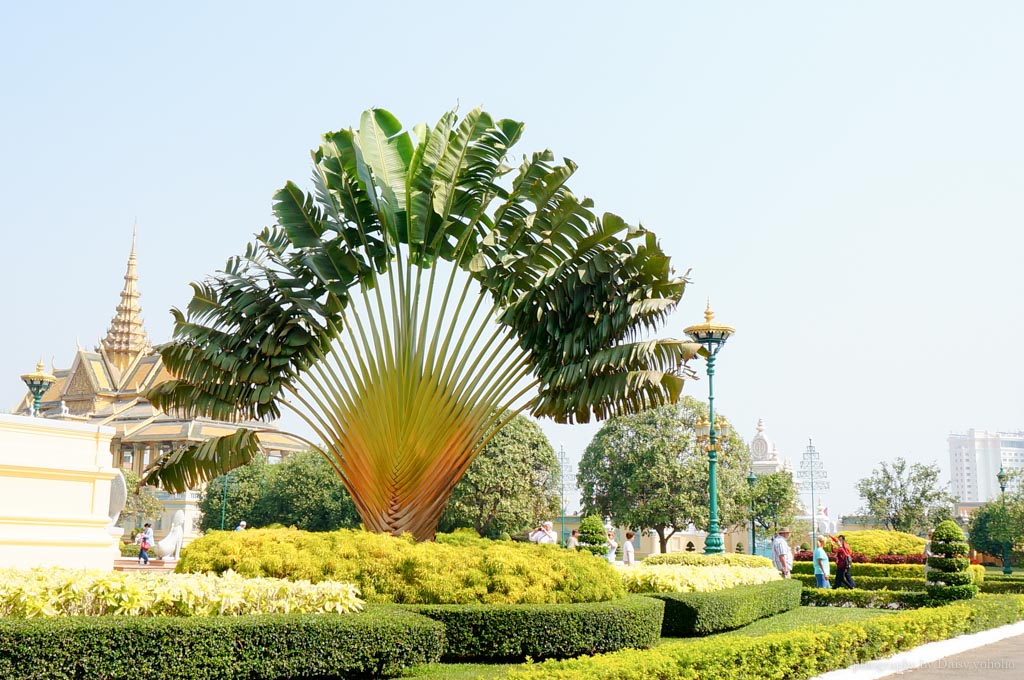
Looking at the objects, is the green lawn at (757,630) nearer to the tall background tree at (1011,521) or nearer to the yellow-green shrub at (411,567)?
the yellow-green shrub at (411,567)

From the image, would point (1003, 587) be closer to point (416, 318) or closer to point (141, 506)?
point (416, 318)

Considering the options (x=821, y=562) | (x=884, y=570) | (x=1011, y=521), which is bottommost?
(x=884, y=570)

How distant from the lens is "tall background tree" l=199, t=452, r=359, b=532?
51.1 meters

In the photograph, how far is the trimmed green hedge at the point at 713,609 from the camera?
41.9 feet

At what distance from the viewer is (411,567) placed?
10.6 meters

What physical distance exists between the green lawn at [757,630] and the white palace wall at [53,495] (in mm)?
6572

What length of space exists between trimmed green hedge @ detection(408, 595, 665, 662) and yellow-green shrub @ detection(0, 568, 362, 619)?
1129 mm

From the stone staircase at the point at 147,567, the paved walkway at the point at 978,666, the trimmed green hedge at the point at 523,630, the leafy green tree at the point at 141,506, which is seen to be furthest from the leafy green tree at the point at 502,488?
the trimmed green hedge at the point at 523,630

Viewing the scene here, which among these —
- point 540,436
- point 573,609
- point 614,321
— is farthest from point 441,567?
point 540,436

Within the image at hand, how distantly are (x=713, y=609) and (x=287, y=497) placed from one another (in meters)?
43.1

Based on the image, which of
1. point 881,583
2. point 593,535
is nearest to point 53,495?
point 593,535

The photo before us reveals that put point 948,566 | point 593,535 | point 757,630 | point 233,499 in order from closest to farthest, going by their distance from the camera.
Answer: point 757,630
point 948,566
point 593,535
point 233,499

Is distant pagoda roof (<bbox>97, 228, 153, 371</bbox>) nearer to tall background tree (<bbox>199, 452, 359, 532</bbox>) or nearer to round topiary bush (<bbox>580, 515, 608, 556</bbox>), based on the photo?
tall background tree (<bbox>199, 452, 359, 532</bbox>)

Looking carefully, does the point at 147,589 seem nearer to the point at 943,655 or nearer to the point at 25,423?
the point at 25,423
